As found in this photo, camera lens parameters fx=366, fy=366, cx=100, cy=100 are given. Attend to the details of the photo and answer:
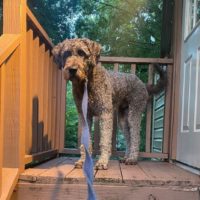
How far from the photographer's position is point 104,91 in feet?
9.31

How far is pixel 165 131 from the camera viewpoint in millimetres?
3752

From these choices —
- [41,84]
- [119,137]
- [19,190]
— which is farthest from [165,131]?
[19,190]

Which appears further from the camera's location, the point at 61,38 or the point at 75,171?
the point at 61,38

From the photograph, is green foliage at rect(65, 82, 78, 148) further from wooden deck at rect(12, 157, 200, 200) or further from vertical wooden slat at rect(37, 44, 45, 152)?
wooden deck at rect(12, 157, 200, 200)

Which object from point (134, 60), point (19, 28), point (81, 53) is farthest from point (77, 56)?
point (134, 60)

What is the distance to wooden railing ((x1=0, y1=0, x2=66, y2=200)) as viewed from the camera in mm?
2115

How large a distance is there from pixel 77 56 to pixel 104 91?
446 mm

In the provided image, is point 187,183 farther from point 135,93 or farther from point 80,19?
point 80,19

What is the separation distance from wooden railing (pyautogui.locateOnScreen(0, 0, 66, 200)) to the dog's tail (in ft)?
3.01

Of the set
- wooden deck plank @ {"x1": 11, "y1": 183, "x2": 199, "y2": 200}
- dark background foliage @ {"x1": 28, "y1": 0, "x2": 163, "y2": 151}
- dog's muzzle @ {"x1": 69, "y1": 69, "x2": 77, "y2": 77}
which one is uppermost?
dark background foliage @ {"x1": 28, "y1": 0, "x2": 163, "y2": 151}

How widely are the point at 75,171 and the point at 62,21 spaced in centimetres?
188

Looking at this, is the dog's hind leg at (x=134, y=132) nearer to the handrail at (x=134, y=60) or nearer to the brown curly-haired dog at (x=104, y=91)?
the brown curly-haired dog at (x=104, y=91)

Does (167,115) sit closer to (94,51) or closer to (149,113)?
(149,113)

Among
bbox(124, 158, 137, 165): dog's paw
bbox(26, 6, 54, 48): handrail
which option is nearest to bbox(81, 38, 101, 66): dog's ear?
bbox(26, 6, 54, 48): handrail
